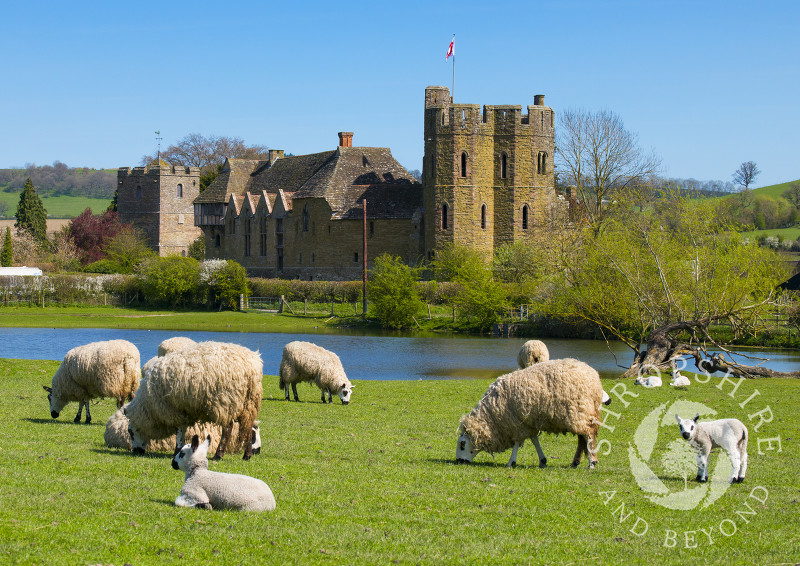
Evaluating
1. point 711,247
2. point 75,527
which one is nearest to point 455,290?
point 711,247

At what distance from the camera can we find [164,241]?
10575cm

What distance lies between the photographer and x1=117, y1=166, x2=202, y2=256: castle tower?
105 m

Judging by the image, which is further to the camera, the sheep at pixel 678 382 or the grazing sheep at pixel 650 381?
the sheep at pixel 678 382

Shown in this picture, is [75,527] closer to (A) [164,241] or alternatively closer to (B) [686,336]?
(B) [686,336]

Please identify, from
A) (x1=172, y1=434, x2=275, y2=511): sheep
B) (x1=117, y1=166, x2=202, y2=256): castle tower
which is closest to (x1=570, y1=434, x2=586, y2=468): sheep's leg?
(x1=172, y1=434, x2=275, y2=511): sheep

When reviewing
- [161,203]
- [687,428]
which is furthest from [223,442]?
[161,203]

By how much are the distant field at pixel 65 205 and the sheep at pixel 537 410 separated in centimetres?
16656

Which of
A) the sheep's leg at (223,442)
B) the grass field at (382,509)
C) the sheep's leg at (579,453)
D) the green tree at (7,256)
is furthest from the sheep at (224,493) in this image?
the green tree at (7,256)

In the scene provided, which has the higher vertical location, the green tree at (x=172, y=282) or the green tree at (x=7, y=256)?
the green tree at (x=7, y=256)

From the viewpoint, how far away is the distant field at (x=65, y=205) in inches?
6772

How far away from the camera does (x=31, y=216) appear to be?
105 metres

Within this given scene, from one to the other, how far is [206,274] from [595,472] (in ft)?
203

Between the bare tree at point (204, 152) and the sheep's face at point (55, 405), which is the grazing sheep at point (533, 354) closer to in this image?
the sheep's face at point (55, 405)

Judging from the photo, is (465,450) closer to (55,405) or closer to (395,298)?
(55,405)
